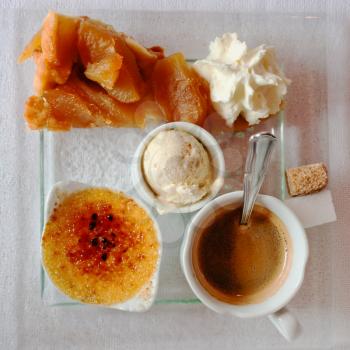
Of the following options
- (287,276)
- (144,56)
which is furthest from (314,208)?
(144,56)

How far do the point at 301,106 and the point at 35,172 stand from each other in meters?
0.71

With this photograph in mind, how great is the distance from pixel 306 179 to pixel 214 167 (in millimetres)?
247

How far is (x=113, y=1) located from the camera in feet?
4.49

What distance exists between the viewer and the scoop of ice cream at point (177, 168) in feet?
3.87

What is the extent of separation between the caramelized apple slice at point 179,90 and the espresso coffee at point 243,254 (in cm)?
24

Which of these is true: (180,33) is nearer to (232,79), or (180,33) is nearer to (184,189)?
(232,79)

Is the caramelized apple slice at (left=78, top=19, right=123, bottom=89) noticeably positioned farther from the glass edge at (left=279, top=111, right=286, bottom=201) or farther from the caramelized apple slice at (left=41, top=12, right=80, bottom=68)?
the glass edge at (left=279, top=111, right=286, bottom=201)

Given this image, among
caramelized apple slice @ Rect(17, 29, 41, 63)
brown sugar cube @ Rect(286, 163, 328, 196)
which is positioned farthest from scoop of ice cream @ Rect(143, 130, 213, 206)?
caramelized apple slice @ Rect(17, 29, 41, 63)

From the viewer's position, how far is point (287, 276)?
123 cm

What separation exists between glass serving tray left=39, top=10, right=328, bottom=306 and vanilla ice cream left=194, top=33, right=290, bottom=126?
81mm

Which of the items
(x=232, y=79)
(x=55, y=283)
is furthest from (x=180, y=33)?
(x=55, y=283)

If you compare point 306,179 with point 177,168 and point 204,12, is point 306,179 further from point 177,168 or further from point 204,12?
point 204,12

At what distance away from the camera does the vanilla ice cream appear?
1.21 meters

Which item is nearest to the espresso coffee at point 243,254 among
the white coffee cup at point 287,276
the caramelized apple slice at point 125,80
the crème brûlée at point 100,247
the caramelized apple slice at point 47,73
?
the white coffee cup at point 287,276
